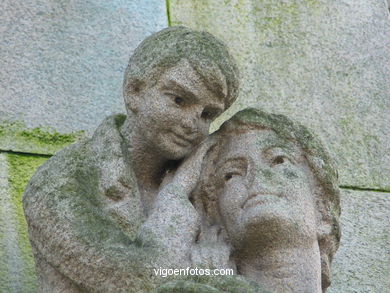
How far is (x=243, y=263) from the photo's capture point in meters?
2.77

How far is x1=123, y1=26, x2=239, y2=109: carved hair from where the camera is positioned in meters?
2.87

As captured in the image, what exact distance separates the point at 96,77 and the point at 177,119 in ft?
3.44

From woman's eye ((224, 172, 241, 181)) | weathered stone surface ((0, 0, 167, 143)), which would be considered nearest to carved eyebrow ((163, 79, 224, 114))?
woman's eye ((224, 172, 241, 181))

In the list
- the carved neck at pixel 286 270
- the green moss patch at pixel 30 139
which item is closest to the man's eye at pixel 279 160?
the carved neck at pixel 286 270

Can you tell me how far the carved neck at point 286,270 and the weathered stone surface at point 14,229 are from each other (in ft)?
2.69

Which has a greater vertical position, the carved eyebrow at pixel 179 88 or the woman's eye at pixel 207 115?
the carved eyebrow at pixel 179 88

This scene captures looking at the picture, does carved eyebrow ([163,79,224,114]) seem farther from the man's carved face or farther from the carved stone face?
the carved stone face

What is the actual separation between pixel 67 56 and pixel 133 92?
3.19 ft

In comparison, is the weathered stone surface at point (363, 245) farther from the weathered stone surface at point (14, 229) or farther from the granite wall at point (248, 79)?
the weathered stone surface at point (14, 229)

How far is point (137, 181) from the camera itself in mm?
2934

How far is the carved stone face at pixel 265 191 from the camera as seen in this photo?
8.89 feet

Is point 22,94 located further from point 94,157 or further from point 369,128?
point 369,128

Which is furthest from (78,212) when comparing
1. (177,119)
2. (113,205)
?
(177,119)

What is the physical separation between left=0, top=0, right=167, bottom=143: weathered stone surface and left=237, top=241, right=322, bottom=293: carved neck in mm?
1157
